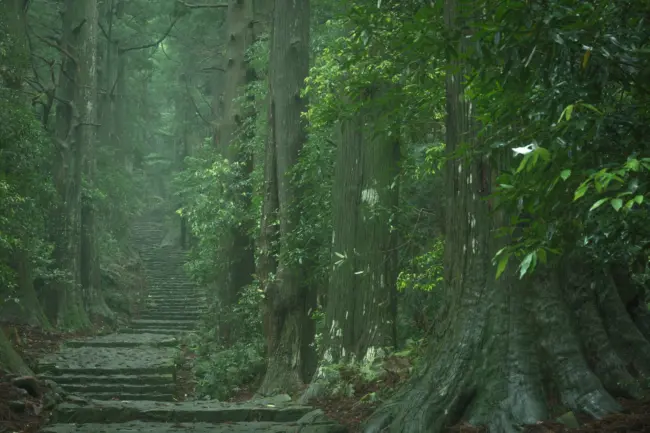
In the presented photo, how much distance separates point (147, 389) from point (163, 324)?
12.3 m

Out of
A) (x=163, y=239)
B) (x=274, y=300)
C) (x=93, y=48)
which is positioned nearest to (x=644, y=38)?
(x=274, y=300)

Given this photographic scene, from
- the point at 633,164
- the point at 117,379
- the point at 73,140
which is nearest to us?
the point at 633,164

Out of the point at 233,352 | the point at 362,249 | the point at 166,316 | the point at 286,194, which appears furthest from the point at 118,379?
the point at 166,316

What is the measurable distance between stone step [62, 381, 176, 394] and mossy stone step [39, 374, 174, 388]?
0.10 m

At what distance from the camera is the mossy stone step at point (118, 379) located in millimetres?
15922

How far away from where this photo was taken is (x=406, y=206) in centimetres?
1184

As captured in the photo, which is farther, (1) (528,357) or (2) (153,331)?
(2) (153,331)

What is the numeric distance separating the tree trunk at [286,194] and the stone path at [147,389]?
89.1 inches

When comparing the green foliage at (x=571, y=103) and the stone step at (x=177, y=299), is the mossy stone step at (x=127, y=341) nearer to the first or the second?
the stone step at (x=177, y=299)

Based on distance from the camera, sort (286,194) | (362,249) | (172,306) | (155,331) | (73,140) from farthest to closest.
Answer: (172,306)
(155,331)
(73,140)
(286,194)
(362,249)

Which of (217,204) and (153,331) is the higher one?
(217,204)

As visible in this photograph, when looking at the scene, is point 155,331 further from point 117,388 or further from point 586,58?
point 586,58

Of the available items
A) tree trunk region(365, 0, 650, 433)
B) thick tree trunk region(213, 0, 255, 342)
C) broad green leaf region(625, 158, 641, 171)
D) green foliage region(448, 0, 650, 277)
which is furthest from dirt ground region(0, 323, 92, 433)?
thick tree trunk region(213, 0, 255, 342)

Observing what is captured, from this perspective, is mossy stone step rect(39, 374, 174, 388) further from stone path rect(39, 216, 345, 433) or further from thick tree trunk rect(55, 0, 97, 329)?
thick tree trunk rect(55, 0, 97, 329)
